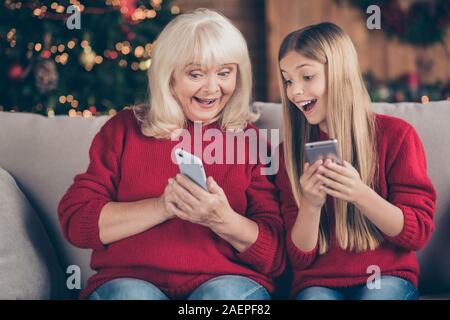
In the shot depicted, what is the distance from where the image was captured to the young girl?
4.12 feet

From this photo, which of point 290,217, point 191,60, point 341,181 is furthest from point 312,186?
point 191,60

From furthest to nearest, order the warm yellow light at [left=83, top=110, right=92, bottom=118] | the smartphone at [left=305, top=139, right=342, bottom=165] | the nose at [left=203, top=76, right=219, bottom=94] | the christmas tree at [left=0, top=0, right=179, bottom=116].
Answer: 1. the christmas tree at [left=0, top=0, right=179, bottom=116]
2. the warm yellow light at [left=83, top=110, right=92, bottom=118]
3. the nose at [left=203, top=76, right=219, bottom=94]
4. the smartphone at [left=305, top=139, right=342, bottom=165]

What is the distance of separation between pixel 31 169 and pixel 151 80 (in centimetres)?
41

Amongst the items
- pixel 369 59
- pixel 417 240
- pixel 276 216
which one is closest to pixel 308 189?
pixel 276 216

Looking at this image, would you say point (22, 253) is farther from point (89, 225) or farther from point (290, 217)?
point (290, 217)

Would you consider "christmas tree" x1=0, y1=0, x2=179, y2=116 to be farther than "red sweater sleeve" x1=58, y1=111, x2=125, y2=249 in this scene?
Yes

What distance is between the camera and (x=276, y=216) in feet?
4.39

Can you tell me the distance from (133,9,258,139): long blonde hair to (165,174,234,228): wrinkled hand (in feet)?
0.61

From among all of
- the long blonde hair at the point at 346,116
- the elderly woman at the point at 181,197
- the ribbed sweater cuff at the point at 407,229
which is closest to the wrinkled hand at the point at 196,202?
the elderly woman at the point at 181,197

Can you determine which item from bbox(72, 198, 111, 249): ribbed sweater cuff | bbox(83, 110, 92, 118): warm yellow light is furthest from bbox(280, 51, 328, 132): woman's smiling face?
bbox(83, 110, 92, 118): warm yellow light

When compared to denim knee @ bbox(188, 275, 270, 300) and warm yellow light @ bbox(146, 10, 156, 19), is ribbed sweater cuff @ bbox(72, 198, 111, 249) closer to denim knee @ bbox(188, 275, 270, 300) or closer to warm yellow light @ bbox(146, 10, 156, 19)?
denim knee @ bbox(188, 275, 270, 300)

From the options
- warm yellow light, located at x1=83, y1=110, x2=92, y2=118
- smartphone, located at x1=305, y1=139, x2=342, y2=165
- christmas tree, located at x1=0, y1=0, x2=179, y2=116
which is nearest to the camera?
smartphone, located at x1=305, y1=139, x2=342, y2=165

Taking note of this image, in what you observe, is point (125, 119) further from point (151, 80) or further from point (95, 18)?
point (95, 18)

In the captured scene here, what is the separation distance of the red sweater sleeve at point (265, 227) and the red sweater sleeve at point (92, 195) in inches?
11.9
